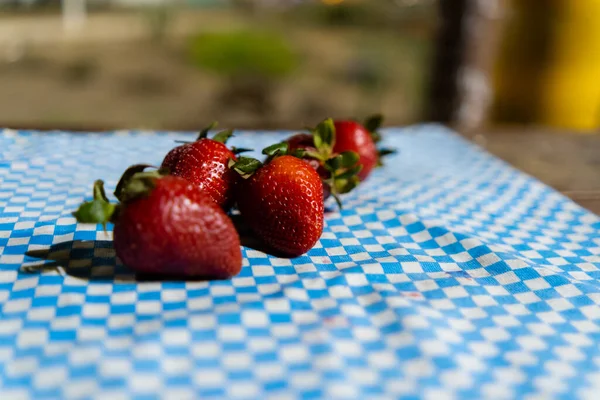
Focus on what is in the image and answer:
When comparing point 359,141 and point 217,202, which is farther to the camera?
point 359,141

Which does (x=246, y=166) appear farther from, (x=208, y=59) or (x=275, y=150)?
(x=208, y=59)

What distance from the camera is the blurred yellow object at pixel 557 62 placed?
6.00 feet

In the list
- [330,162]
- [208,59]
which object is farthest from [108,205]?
[208,59]

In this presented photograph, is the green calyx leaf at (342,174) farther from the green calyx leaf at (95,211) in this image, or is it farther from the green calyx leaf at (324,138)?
the green calyx leaf at (95,211)

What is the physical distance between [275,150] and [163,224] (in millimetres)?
177

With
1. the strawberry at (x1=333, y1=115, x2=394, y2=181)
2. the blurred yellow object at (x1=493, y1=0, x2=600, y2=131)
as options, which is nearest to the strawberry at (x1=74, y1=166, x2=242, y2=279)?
the strawberry at (x1=333, y1=115, x2=394, y2=181)

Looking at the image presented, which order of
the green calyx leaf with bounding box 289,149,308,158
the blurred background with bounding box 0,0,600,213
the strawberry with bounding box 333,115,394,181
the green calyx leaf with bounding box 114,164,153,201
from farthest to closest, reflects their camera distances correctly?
the blurred background with bounding box 0,0,600,213 < the strawberry with bounding box 333,115,394,181 < the green calyx leaf with bounding box 289,149,308,158 < the green calyx leaf with bounding box 114,164,153,201

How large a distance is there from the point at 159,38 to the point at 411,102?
1.36 metres

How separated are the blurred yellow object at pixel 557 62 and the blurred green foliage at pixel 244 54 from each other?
5.09ft

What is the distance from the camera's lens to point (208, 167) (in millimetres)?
664

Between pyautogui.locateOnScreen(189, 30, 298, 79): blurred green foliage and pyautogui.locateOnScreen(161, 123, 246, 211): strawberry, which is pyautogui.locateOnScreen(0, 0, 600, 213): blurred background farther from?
pyautogui.locateOnScreen(161, 123, 246, 211): strawberry

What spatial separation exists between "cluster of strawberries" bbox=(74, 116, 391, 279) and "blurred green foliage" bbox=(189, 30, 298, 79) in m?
2.47

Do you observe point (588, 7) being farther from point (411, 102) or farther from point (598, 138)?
point (411, 102)

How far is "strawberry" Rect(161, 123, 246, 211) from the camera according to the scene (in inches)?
25.9
